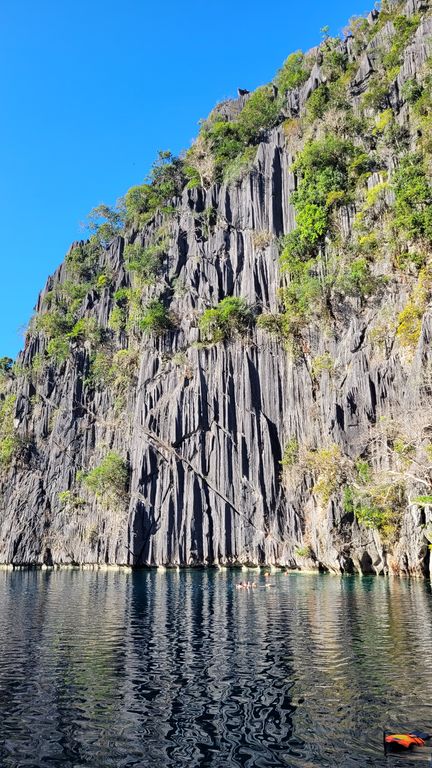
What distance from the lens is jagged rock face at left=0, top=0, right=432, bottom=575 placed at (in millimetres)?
42938

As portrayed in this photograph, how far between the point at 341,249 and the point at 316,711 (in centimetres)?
4524

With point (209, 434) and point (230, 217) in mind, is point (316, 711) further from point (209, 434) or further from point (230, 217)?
point (230, 217)

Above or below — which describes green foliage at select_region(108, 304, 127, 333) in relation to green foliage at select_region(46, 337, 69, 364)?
above

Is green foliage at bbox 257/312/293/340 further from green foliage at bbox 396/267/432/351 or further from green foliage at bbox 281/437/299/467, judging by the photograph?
green foliage at bbox 396/267/432/351

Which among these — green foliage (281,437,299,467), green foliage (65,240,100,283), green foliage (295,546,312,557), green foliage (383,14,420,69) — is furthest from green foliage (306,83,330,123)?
green foliage (295,546,312,557)

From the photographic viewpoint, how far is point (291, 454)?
50062 mm

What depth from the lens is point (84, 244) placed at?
300 feet

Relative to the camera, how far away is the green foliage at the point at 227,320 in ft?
188

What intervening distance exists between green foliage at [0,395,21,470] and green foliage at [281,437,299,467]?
42293 millimetres

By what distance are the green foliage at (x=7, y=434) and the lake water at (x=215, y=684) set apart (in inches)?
Result: 2137

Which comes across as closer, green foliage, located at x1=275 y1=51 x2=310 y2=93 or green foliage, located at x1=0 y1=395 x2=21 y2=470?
green foliage, located at x1=275 y1=51 x2=310 y2=93

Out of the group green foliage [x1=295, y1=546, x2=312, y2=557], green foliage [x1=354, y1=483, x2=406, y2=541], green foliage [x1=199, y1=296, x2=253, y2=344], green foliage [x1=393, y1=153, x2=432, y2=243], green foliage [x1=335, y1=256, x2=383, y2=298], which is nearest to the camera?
green foliage [x1=354, y1=483, x2=406, y2=541]

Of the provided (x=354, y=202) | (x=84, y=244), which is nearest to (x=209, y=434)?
(x=354, y=202)

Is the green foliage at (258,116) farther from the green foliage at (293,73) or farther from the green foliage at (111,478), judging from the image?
the green foliage at (111,478)
